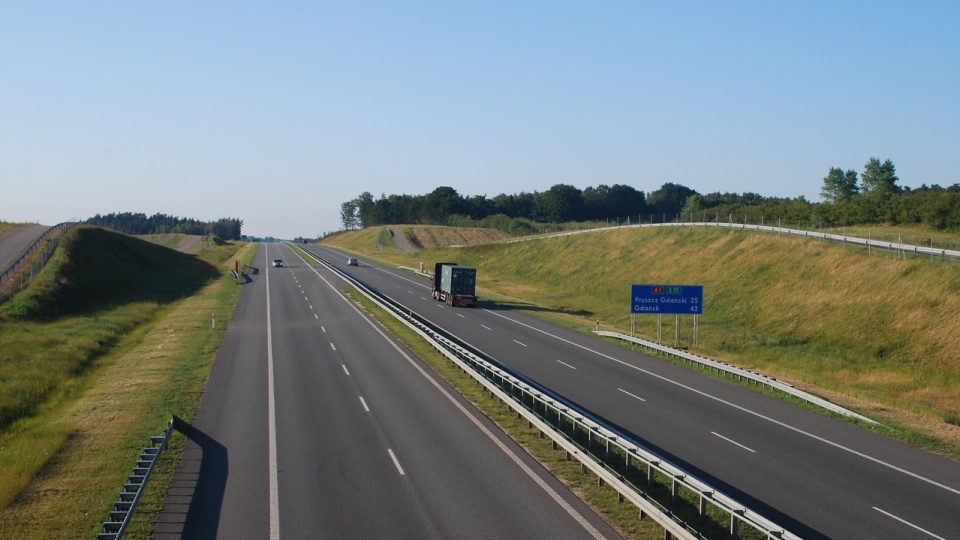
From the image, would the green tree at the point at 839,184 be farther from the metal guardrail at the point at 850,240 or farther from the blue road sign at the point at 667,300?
the blue road sign at the point at 667,300

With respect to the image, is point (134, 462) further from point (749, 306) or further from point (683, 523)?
point (749, 306)

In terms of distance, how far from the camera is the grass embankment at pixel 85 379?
1684 cm

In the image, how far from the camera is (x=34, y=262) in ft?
203

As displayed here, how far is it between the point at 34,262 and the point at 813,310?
57.7m

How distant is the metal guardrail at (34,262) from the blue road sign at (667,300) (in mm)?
38451

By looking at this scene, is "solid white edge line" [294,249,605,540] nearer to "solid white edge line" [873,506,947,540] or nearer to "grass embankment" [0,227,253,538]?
"solid white edge line" [873,506,947,540]

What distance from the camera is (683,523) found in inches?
547

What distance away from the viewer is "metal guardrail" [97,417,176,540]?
545 inches

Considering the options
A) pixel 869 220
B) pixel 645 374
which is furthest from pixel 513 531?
pixel 869 220

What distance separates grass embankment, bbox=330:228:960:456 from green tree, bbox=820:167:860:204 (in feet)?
214

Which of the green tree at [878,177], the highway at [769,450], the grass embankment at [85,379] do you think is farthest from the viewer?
the green tree at [878,177]

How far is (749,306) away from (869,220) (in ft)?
123

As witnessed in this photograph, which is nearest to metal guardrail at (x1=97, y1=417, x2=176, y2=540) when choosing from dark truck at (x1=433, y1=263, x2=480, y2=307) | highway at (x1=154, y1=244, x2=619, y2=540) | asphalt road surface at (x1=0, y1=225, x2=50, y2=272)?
highway at (x1=154, y1=244, x2=619, y2=540)

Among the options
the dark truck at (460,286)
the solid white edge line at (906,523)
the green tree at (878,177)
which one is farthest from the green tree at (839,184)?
the solid white edge line at (906,523)
